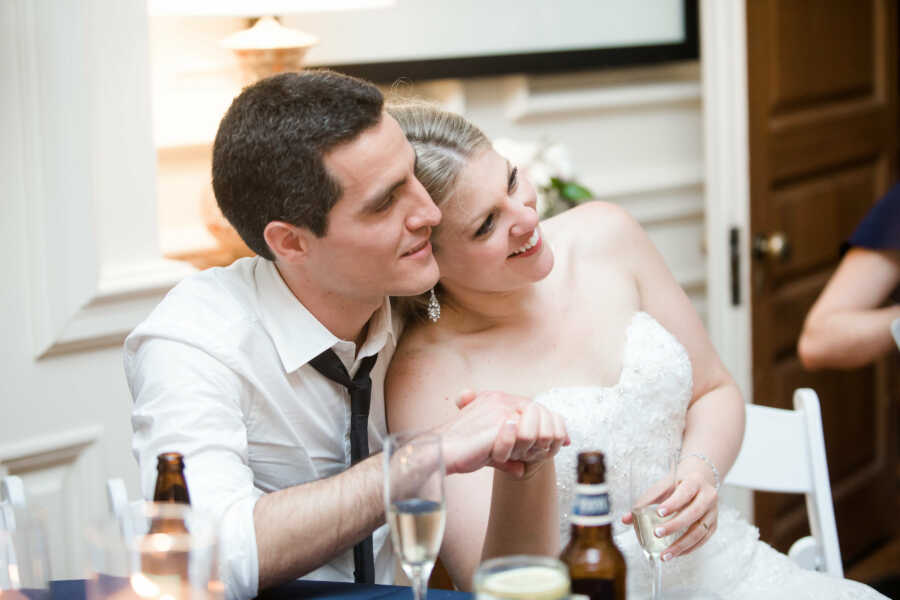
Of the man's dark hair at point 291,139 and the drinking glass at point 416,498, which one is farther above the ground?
the man's dark hair at point 291,139

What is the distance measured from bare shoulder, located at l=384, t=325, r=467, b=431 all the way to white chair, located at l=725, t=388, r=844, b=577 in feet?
1.90

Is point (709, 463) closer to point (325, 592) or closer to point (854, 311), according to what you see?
point (325, 592)

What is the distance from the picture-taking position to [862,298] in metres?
2.52

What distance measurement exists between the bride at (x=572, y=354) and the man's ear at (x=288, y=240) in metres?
0.25

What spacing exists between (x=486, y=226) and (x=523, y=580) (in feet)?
3.07

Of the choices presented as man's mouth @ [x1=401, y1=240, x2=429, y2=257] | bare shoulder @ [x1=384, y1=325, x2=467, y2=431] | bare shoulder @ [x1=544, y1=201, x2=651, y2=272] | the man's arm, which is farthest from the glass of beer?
bare shoulder @ [x1=544, y1=201, x2=651, y2=272]

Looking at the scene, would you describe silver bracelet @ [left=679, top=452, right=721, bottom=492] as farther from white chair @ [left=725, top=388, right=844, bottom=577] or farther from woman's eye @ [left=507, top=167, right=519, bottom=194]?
woman's eye @ [left=507, top=167, right=519, bottom=194]

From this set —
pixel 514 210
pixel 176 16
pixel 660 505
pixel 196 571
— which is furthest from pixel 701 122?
pixel 196 571

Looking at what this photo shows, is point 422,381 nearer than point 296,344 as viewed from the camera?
No

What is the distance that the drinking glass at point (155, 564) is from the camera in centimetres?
88

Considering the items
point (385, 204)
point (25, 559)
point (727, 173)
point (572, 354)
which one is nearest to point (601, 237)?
point (572, 354)

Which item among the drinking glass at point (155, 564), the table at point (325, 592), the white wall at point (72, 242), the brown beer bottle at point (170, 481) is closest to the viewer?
the drinking glass at point (155, 564)

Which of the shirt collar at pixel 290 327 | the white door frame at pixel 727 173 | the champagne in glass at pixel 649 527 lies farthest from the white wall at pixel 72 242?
the white door frame at pixel 727 173

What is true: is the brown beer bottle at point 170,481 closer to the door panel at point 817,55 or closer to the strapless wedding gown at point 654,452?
the strapless wedding gown at point 654,452
